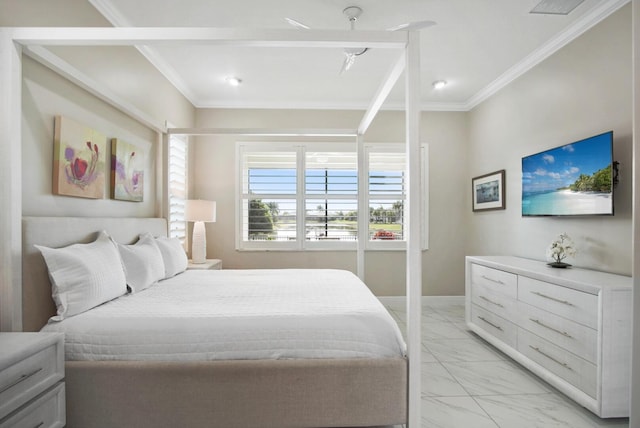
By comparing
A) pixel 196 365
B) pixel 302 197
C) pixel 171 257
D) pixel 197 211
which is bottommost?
pixel 196 365

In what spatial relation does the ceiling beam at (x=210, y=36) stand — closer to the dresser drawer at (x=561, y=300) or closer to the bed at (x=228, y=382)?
the bed at (x=228, y=382)

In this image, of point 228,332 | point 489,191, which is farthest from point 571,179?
point 228,332

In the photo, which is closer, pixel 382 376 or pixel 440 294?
pixel 382 376

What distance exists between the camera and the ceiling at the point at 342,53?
2.61m

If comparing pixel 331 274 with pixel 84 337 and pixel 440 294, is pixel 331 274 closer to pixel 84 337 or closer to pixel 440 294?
pixel 84 337

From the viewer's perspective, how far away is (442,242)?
190 inches

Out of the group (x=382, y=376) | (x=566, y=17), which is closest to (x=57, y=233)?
(x=382, y=376)

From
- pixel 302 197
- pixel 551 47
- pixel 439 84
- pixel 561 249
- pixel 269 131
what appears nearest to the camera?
pixel 561 249

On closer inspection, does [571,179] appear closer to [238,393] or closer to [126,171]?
[238,393]

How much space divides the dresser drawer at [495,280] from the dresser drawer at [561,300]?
0.09 metres

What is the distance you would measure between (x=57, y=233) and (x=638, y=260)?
9.04ft

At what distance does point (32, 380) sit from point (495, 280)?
3339mm

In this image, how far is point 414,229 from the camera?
66.6 inches

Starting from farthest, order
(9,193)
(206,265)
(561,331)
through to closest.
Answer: (206,265) < (561,331) < (9,193)
